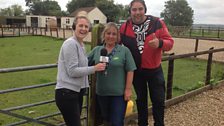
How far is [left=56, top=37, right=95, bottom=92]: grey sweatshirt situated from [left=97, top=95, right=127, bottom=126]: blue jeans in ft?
1.75

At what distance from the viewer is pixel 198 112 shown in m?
5.13

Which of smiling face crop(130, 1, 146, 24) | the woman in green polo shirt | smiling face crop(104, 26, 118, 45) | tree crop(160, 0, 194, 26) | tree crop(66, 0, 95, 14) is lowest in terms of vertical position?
the woman in green polo shirt

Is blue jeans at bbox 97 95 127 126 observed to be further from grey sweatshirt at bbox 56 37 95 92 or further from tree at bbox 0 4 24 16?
tree at bbox 0 4 24 16

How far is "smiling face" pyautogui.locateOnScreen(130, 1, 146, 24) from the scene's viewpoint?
128 inches

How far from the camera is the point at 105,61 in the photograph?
272 cm

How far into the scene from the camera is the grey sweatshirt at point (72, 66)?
8.52 ft

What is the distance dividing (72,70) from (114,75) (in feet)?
1.97

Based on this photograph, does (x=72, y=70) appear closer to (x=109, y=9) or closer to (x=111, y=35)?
(x=111, y=35)

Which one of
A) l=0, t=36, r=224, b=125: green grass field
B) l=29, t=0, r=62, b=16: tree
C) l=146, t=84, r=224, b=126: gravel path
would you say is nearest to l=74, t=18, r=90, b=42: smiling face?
l=0, t=36, r=224, b=125: green grass field

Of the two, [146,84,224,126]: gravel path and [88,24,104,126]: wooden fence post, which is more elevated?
[88,24,104,126]: wooden fence post

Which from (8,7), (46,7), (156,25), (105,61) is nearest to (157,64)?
(156,25)

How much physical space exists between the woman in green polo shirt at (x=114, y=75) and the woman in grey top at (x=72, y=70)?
0.35 m

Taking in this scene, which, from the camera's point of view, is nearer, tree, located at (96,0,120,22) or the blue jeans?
the blue jeans

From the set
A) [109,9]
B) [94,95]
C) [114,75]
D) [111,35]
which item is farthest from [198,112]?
[109,9]
